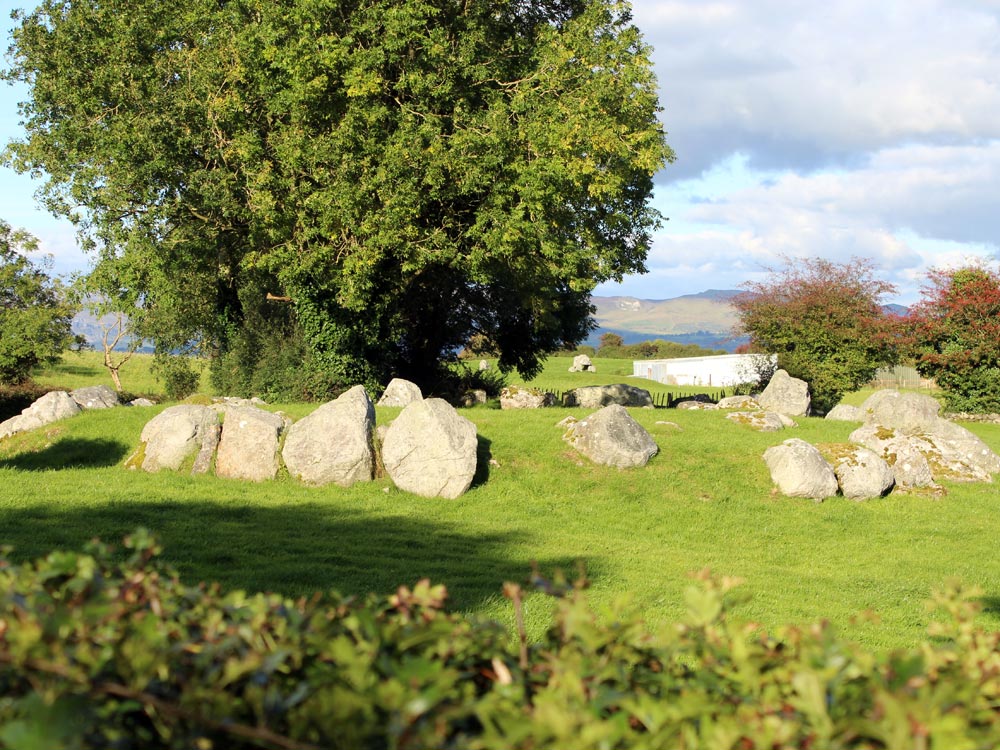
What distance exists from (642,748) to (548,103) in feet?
76.0

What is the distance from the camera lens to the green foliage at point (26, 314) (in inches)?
1291

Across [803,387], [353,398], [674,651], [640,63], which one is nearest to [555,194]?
[640,63]

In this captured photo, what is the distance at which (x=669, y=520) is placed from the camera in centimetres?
1634

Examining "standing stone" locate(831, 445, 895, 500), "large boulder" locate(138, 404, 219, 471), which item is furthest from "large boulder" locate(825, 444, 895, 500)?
"large boulder" locate(138, 404, 219, 471)

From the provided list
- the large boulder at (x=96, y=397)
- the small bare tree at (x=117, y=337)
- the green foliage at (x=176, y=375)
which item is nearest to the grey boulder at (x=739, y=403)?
the large boulder at (x=96, y=397)

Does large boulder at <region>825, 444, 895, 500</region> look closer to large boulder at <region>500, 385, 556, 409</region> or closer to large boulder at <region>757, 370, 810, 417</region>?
large boulder at <region>757, 370, 810, 417</region>

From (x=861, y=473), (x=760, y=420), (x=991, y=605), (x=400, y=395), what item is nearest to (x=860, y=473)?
(x=861, y=473)

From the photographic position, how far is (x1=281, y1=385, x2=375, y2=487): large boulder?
16906 millimetres

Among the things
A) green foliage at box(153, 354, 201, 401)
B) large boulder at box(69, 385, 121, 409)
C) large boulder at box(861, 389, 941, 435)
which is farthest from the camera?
green foliage at box(153, 354, 201, 401)

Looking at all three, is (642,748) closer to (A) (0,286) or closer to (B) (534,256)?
(B) (534,256)

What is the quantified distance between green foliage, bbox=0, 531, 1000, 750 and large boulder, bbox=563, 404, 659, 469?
15.2 m

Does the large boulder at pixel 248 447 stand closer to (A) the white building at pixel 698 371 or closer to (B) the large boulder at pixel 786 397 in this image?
(B) the large boulder at pixel 786 397

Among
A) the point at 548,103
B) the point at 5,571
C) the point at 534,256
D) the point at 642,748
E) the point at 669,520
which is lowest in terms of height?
the point at 669,520

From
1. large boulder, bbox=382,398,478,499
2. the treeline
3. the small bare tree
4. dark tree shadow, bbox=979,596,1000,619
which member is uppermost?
the treeline
